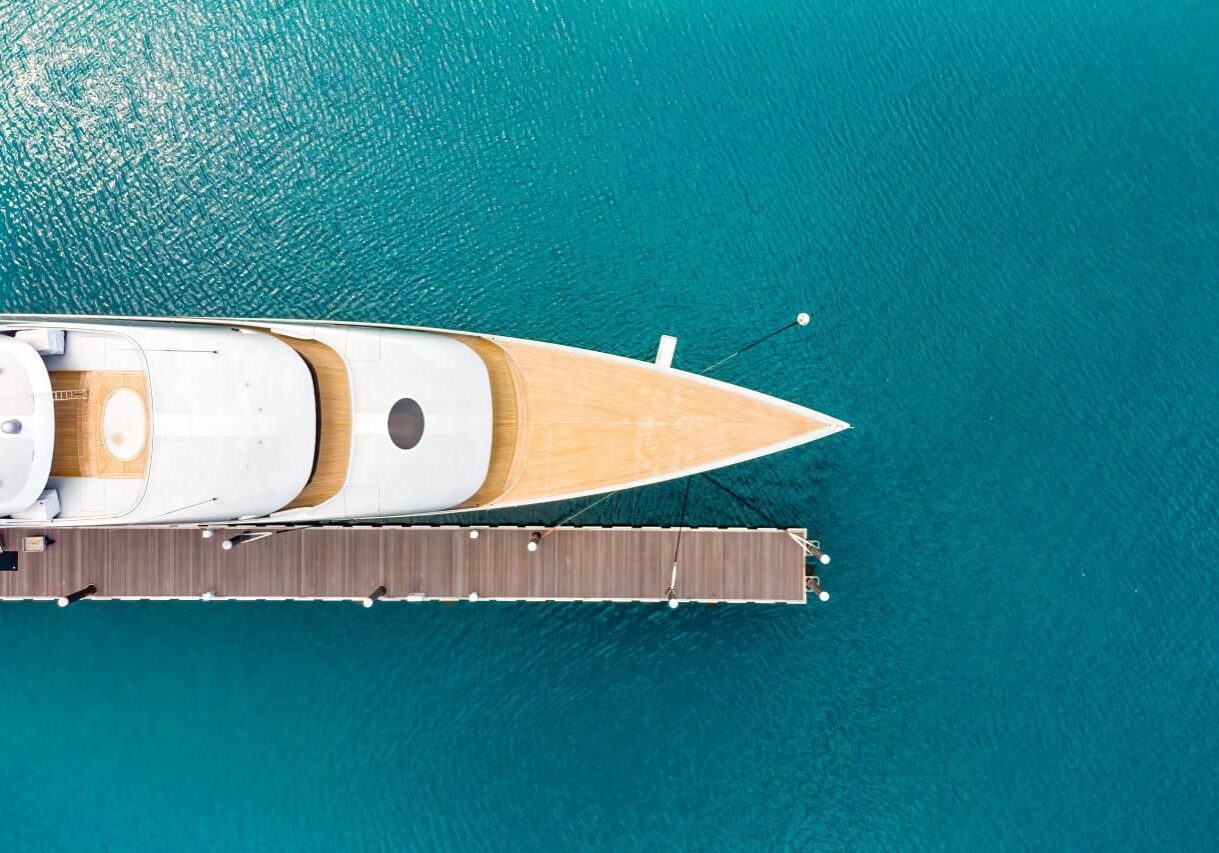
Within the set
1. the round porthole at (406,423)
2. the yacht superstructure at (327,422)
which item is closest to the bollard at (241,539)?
the yacht superstructure at (327,422)

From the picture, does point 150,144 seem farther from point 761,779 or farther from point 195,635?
point 761,779

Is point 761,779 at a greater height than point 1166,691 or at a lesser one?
lesser

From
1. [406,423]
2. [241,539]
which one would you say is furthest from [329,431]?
[241,539]

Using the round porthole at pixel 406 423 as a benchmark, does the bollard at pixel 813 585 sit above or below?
below

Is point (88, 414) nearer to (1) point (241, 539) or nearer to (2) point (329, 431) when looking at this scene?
(2) point (329, 431)

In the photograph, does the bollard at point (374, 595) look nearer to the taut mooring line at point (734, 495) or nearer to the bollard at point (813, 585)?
the taut mooring line at point (734, 495)

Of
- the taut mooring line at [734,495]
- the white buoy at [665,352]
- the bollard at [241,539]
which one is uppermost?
the white buoy at [665,352]

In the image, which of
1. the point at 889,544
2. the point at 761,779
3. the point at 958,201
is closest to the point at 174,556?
the point at 761,779

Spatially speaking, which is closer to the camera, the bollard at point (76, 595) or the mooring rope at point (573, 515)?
the bollard at point (76, 595)
